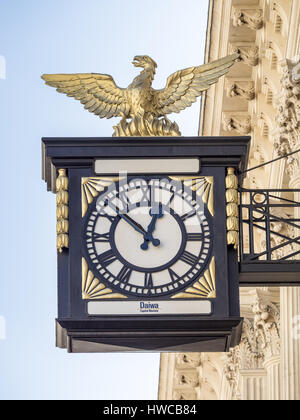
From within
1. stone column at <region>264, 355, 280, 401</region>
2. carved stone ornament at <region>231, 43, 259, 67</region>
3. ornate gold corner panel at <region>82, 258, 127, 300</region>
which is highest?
carved stone ornament at <region>231, 43, 259, 67</region>

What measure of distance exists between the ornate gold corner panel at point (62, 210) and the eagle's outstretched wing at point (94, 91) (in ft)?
4.27

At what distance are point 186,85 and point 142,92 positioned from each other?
0.60 m

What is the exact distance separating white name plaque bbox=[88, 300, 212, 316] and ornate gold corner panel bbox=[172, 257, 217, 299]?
8cm

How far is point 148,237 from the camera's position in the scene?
75.7ft

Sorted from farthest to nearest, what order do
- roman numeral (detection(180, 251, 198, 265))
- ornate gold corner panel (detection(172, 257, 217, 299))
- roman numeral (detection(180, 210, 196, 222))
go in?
1. roman numeral (detection(180, 210, 196, 222))
2. roman numeral (detection(180, 251, 198, 265))
3. ornate gold corner panel (detection(172, 257, 217, 299))

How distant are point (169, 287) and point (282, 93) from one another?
11.4 m

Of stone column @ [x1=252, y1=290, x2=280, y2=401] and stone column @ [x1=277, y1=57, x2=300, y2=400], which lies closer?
stone column @ [x1=277, y1=57, x2=300, y2=400]

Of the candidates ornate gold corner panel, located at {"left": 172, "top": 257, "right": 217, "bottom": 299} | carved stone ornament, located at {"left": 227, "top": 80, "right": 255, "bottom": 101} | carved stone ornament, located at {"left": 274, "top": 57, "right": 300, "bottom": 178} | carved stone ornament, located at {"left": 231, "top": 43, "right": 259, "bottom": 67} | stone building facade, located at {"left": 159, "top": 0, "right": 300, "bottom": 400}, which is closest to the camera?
ornate gold corner panel, located at {"left": 172, "top": 257, "right": 217, "bottom": 299}

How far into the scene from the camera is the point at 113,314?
22.5 m

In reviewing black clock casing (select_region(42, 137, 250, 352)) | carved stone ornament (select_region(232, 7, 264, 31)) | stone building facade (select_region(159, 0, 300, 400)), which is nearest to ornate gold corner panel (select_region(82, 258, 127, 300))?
black clock casing (select_region(42, 137, 250, 352))

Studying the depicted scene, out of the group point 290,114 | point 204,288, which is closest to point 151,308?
point 204,288

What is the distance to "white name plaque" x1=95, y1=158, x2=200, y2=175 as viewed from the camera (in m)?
Answer: 23.3

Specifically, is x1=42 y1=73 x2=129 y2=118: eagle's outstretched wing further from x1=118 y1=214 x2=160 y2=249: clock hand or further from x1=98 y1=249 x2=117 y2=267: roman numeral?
x1=98 y1=249 x2=117 y2=267: roman numeral
